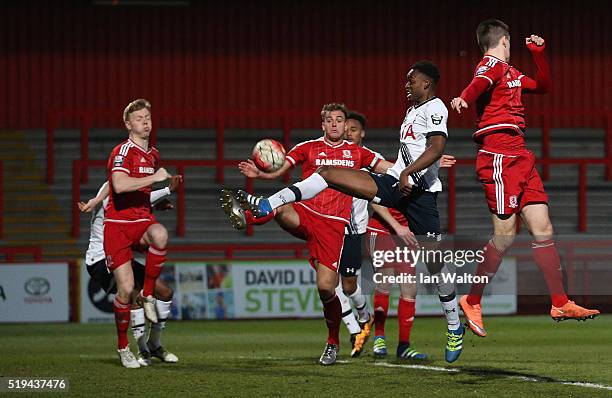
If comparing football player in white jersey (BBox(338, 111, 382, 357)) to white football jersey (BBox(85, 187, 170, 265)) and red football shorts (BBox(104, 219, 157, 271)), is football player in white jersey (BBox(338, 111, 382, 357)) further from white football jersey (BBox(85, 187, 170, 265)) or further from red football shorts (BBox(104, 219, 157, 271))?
red football shorts (BBox(104, 219, 157, 271))

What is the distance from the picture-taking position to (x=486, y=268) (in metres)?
8.87

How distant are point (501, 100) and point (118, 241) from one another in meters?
3.42

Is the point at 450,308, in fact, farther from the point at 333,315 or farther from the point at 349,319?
the point at 349,319

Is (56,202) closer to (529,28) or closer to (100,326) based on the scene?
(100,326)

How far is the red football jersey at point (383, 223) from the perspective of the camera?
11.0 metres

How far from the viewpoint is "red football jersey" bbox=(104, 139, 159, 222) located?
10.0m

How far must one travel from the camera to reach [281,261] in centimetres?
1675

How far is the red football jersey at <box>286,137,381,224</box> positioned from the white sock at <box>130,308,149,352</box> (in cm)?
173

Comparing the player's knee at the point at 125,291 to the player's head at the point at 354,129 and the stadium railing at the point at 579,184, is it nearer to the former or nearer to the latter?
the player's head at the point at 354,129

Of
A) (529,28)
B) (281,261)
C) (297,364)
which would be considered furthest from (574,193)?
(297,364)

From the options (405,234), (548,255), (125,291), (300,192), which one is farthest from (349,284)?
(548,255)

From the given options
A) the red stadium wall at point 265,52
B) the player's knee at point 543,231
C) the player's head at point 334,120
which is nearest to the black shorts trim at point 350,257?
the player's head at point 334,120

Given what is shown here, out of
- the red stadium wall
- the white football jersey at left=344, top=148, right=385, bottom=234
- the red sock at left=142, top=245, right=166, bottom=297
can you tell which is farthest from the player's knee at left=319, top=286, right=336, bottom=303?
the red stadium wall

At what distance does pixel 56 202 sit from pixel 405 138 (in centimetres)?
1277
